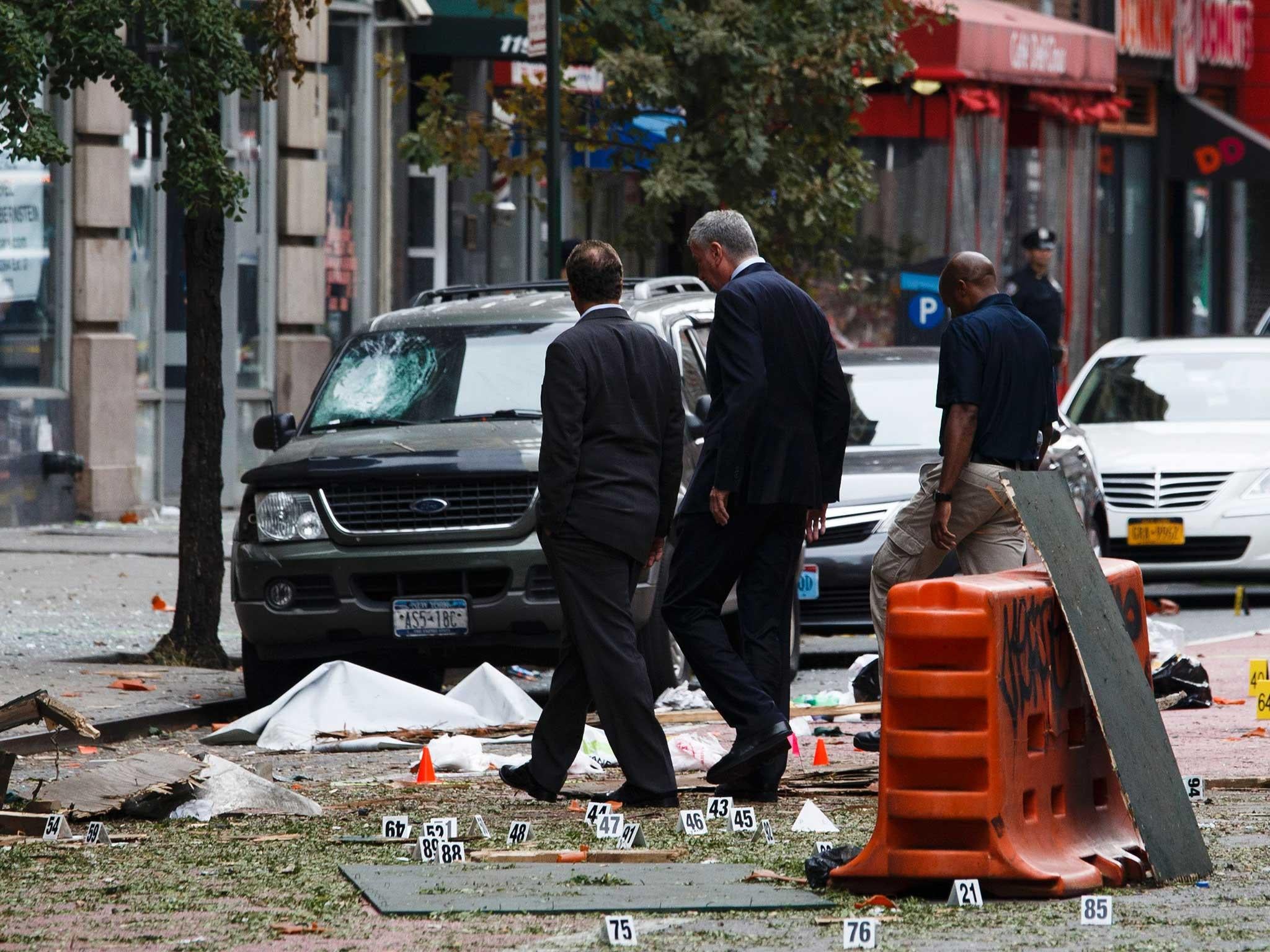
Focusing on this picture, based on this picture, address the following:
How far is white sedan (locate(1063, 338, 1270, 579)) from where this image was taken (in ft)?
55.7

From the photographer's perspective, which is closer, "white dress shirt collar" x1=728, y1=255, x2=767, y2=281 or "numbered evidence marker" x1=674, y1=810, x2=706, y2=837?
"numbered evidence marker" x1=674, y1=810, x2=706, y2=837

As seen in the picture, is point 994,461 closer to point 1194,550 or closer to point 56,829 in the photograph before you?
point 56,829

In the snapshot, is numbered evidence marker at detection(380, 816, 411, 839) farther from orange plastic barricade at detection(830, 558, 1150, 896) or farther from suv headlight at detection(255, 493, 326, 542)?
suv headlight at detection(255, 493, 326, 542)

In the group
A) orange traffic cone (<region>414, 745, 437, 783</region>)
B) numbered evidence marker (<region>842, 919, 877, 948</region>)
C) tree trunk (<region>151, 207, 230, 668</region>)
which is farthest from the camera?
tree trunk (<region>151, 207, 230, 668</region>)

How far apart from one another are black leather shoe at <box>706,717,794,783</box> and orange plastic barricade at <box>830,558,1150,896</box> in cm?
172

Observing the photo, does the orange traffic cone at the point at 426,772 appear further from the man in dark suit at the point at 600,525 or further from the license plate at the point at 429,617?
the license plate at the point at 429,617

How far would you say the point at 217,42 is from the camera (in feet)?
40.7

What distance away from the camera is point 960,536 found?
388 inches

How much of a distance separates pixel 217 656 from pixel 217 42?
308 cm

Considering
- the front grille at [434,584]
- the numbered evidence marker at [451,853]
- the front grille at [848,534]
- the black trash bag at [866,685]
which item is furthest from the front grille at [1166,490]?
the numbered evidence marker at [451,853]

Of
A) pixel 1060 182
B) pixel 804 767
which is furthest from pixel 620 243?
pixel 1060 182

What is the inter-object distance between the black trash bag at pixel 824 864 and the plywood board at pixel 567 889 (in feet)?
0.16

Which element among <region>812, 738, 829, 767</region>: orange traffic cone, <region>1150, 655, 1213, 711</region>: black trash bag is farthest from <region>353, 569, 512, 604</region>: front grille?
<region>1150, 655, 1213, 711</region>: black trash bag

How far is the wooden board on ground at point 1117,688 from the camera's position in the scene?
6641 millimetres
